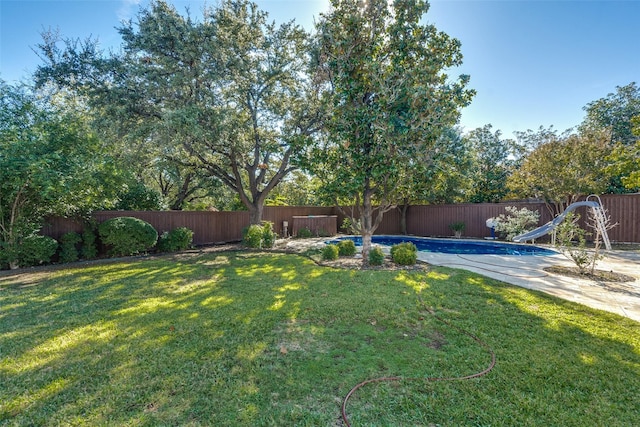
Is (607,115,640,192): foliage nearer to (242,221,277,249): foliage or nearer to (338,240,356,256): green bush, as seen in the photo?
(338,240,356,256): green bush

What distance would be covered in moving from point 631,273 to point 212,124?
11207 mm

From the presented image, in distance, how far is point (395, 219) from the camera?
60.2 ft

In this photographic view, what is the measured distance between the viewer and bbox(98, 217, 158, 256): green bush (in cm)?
884

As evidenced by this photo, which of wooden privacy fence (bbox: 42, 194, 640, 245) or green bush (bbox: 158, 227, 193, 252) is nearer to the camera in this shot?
green bush (bbox: 158, 227, 193, 252)

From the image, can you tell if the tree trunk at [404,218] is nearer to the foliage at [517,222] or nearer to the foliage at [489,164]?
the foliage at [489,164]

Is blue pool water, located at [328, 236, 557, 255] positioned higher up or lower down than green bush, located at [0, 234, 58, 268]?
lower down

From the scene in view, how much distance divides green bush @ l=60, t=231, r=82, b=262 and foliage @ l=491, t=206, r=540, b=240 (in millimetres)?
15593

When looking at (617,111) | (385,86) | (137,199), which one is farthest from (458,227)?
(137,199)

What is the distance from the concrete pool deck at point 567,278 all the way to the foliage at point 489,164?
25.8ft

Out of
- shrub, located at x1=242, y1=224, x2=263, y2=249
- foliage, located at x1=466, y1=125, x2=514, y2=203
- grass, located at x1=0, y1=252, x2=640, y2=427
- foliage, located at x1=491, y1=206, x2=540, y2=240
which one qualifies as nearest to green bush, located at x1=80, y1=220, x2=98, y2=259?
grass, located at x1=0, y1=252, x2=640, y2=427

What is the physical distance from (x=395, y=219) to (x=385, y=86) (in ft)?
40.9

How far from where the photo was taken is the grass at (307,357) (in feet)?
7.05

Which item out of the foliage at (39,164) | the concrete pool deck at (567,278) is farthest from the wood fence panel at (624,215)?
the foliage at (39,164)

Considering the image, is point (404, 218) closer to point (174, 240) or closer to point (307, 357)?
point (174, 240)
